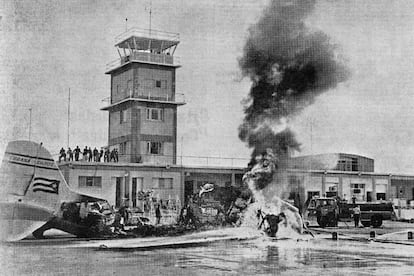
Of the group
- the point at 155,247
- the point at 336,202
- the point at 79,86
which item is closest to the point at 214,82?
the point at 79,86

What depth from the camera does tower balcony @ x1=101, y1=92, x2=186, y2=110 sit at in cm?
1302

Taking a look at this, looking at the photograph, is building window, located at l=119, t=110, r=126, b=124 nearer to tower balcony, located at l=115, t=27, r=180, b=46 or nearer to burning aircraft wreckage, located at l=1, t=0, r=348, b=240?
tower balcony, located at l=115, t=27, r=180, b=46

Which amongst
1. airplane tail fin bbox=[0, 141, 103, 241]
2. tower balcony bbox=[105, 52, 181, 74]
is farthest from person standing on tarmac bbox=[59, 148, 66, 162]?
tower balcony bbox=[105, 52, 181, 74]

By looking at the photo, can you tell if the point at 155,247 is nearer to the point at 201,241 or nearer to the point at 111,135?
the point at 201,241

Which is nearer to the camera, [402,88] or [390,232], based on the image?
[402,88]

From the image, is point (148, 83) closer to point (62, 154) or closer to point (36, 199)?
point (62, 154)

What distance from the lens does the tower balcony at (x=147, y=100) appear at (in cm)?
1302

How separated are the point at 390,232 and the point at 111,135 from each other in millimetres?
7476

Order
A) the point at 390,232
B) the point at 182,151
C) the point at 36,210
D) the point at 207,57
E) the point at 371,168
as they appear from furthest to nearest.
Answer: the point at 390,232 → the point at 371,168 → the point at 182,151 → the point at 207,57 → the point at 36,210

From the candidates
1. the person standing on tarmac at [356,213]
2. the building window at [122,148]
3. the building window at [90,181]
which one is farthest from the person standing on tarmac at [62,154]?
the person standing on tarmac at [356,213]

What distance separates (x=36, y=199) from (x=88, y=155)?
1.31m

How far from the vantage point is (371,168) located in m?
14.9

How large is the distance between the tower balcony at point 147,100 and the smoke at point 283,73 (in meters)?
1.41

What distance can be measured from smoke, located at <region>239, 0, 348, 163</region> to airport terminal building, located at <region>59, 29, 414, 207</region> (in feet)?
2.26
